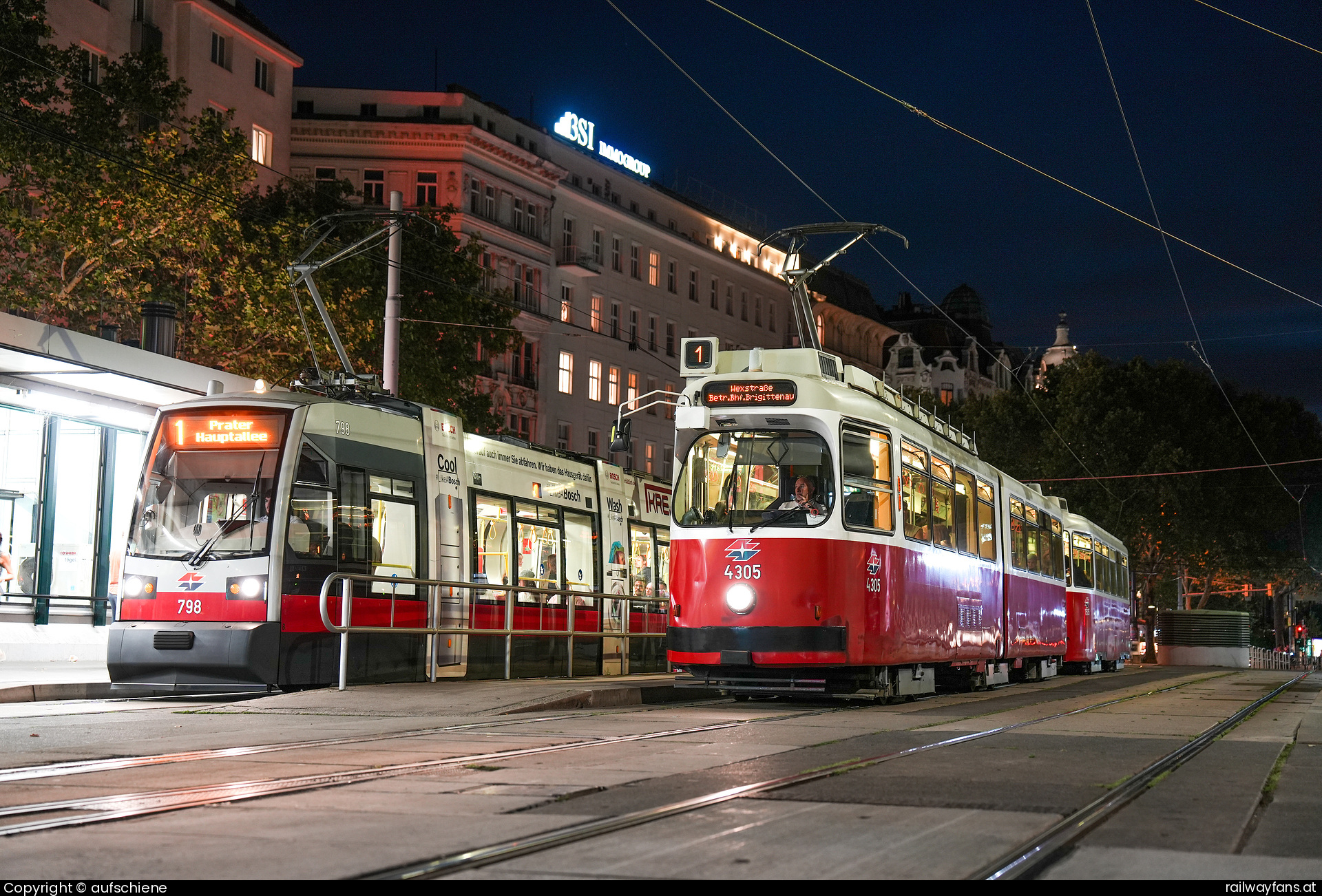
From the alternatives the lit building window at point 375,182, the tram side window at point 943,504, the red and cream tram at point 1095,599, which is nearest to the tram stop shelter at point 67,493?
the tram side window at point 943,504

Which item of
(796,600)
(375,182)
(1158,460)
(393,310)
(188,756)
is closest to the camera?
(188,756)

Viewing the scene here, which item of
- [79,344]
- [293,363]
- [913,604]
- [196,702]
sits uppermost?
[293,363]

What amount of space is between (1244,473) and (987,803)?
53274 mm

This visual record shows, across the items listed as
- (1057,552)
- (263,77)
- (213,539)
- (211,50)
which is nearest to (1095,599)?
(1057,552)

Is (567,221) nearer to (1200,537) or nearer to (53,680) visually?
(1200,537)

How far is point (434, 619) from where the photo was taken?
744 inches

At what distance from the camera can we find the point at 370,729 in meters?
12.4

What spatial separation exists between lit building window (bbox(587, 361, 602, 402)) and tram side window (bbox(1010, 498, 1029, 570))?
3736 centimetres

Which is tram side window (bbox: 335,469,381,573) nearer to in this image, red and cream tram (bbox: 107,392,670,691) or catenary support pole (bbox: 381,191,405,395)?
red and cream tram (bbox: 107,392,670,691)

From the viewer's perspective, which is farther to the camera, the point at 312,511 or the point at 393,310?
the point at 393,310

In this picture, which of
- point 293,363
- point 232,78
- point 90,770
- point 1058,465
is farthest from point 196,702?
point 1058,465

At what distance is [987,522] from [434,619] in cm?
783

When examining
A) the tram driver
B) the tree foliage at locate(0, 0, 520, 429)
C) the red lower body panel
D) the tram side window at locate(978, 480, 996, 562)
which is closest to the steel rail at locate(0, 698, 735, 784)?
the red lower body panel

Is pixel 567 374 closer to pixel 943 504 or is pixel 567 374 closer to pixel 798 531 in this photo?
pixel 943 504
